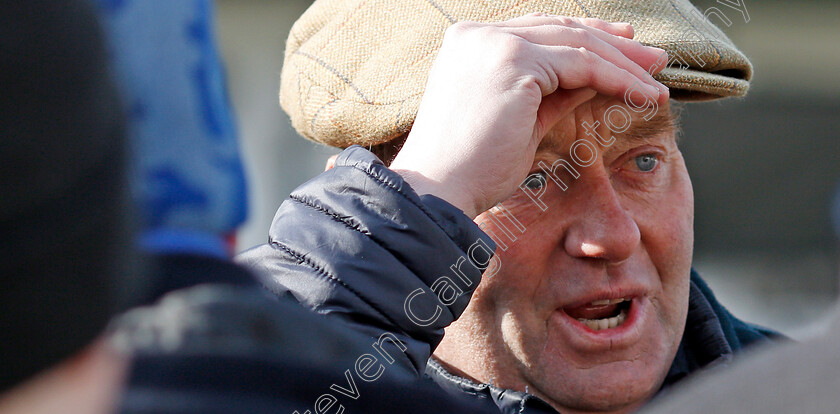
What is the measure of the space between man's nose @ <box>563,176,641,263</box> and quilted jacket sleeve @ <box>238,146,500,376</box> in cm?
36

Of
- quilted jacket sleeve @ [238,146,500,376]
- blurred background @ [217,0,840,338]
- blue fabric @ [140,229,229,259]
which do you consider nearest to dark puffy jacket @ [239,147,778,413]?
quilted jacket sleeve @ [238,146,500,376]

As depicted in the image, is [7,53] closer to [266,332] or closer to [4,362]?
[4,362]

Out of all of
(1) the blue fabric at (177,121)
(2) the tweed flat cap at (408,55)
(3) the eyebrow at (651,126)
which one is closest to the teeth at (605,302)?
(3) the eyebrow at (651,126)

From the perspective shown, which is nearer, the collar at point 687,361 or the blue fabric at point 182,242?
the blue fabric at point 182,242

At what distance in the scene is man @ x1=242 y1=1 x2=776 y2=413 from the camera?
1.48 m

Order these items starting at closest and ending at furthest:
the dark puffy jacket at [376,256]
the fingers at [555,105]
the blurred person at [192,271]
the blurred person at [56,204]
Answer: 1. the blurred person at [56,204]
2. the blurred person at [192,271]
3. the dark puffy jacket at [376,256]
4. the fingers at [555,105]

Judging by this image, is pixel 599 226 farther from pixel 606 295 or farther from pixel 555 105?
pixel 555 105

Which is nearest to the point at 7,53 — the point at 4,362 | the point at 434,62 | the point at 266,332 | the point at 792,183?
the point at 4,362

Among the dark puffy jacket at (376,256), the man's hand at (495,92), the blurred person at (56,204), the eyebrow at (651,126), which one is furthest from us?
the eyebrow at (651,126)

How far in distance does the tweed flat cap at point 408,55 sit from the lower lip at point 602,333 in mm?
539

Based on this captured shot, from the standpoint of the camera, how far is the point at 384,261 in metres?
1.45

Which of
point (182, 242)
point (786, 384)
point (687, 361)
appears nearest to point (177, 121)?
point (182, 242)

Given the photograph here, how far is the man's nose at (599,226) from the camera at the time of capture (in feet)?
5.91

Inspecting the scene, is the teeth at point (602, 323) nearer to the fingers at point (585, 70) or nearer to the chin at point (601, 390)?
the chin at point (601, 390)
